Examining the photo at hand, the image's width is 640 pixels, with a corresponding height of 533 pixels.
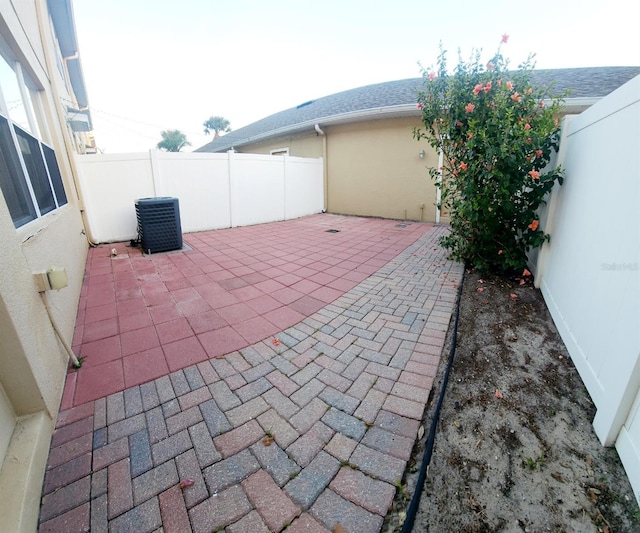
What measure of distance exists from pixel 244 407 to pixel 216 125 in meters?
40.1

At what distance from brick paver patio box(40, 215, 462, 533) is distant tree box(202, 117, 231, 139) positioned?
3734 centimetres

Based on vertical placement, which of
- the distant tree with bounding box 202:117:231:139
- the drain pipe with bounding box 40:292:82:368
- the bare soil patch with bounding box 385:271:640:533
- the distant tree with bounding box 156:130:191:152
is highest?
the distant tree with bounding box 202:117:231:139

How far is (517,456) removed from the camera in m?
1.41

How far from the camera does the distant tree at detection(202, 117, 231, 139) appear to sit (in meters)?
34.6

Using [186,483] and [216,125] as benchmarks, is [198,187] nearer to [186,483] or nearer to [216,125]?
[186,483]

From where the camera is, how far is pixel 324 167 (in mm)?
10047

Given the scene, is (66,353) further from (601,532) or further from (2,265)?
(601,532)

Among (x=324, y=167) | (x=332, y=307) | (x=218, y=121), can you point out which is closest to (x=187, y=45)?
(x=324, y=167)

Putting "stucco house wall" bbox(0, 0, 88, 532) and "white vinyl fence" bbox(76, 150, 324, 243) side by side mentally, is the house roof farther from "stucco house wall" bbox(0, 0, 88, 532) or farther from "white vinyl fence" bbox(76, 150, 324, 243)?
"stucco house wall" bbox(0, 0, 88, 532)

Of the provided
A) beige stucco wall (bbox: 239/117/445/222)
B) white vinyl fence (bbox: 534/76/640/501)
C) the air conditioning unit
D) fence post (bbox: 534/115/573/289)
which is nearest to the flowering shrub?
fence post (bbox: 534/115/573/289)

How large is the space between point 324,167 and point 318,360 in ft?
29.6

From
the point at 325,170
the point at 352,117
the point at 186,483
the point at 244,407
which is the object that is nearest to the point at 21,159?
the point at 244,407

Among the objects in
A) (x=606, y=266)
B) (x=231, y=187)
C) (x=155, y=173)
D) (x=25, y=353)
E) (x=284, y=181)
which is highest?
(x=155, y=173)

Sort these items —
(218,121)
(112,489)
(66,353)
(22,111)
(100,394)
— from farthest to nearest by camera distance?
(218,121)
(22,111)
(66,353)
(100,394)
(112,489)
